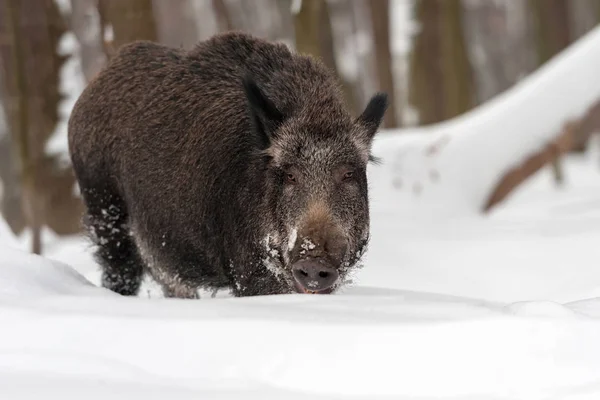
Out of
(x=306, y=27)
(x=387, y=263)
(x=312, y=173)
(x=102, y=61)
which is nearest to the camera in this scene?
(x=312, y=173)

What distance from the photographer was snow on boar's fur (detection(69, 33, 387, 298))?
4.82 metres

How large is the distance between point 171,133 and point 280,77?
811 mm

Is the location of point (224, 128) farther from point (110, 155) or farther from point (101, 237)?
point (101, 237)

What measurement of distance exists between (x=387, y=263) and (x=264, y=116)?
3.59 metres

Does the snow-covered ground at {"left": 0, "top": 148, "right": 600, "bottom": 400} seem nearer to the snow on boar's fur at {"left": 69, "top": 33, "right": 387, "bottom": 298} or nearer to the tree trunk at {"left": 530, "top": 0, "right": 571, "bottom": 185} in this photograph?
the snow on boar's fur at {"left": 69, "top": 33, "right": 387, "bottom": 298}

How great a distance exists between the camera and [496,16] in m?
40.7

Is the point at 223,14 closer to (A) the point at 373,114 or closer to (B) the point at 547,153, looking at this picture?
(B) the point at 547,153

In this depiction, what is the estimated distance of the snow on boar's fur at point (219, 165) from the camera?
15.8 ft

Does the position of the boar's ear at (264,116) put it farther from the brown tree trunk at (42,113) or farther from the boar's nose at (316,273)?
the brown tree trunk at (42,113)

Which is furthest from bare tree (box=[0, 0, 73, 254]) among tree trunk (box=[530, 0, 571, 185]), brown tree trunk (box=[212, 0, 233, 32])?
tree trunk (box=[530, 0, 571, 185])

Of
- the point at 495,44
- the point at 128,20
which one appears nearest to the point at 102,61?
the point at 128,20

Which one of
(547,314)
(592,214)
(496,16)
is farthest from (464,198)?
(496,16)

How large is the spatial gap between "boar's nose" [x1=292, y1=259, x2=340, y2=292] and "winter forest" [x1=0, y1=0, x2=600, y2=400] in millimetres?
242

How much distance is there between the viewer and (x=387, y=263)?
324 inches
